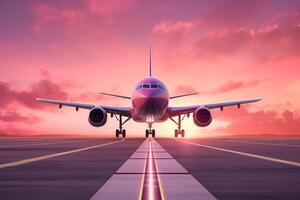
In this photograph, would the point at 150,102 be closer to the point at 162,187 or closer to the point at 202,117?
the point at 202,117

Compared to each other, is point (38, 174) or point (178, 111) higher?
point (178, 111)

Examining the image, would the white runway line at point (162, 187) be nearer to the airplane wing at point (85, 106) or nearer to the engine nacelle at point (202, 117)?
the engine nacelle at point (202, 117)

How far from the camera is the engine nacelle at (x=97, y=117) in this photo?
49.1m

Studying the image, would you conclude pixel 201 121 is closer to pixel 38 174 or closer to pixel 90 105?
pixel 90 105

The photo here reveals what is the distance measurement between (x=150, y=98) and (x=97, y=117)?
6142 millimetres

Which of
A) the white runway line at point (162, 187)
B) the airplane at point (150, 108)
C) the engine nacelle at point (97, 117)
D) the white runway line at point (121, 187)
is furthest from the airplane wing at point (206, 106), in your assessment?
the white runway line at point (121, 187)

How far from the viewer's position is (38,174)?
11.0 meters

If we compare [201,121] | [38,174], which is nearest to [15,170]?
[38,174]

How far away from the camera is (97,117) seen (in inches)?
1943

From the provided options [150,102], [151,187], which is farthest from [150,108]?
[151,187]

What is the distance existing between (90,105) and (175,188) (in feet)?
147

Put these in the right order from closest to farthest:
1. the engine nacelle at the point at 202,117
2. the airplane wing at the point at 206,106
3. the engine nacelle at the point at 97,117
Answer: the engine nacelle at the point at 97,117 → the engine nacelle at the point at 202,117 → the airplane wing at the point at 206,106

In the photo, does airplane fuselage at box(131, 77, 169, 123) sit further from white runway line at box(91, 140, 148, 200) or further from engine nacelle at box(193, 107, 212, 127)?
white runway line at box(91, 140, 148, 200)

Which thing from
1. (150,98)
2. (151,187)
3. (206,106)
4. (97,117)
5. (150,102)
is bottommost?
(151,187)
